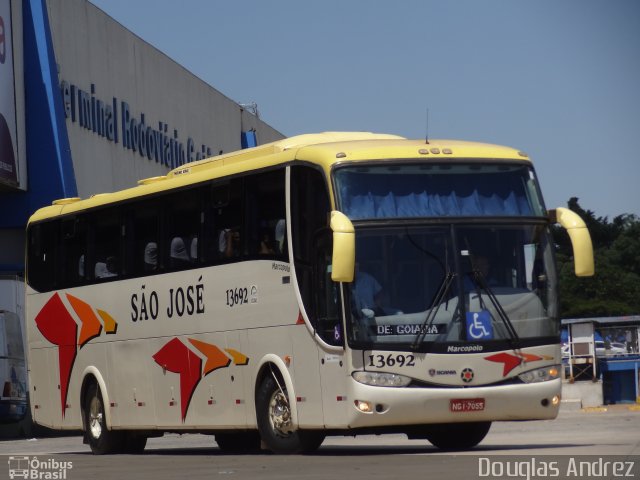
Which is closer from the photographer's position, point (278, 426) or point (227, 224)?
point (278, 426)

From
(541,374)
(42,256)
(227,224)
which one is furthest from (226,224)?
(42,256)

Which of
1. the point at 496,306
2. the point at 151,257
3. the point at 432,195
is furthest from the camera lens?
the point at 151,257

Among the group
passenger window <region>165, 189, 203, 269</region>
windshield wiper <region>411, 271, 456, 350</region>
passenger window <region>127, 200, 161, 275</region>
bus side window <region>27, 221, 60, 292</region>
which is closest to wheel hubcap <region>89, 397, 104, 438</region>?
bus side window <region>27, 221, 60, 292</region>

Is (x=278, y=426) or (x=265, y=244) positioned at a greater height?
(x=265, y=244)

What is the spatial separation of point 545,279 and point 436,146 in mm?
1884

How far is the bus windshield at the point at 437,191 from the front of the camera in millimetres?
15789

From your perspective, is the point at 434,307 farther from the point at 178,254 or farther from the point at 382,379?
the point at 178,254

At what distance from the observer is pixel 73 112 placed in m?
38.6

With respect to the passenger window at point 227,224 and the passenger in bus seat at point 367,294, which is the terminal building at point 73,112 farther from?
the passenger in bus seat at point 367,294

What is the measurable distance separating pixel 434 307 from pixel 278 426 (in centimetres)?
258

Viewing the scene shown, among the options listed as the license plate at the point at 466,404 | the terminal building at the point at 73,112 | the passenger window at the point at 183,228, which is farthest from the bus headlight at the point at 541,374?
the terminal building at the point at 73,112

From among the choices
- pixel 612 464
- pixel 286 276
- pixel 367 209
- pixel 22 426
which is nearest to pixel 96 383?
pixel 286 276

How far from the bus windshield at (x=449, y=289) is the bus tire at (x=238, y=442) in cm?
530

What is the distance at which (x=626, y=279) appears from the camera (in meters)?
108
